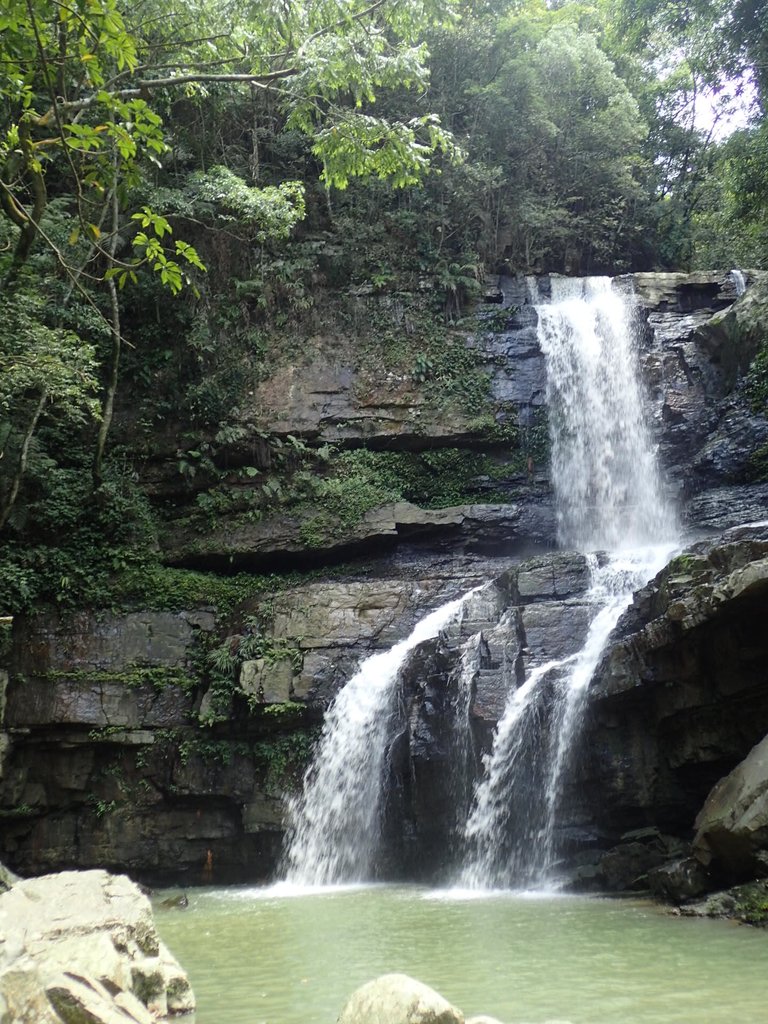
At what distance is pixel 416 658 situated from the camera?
472 inches

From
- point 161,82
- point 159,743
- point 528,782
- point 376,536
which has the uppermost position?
point 161,82

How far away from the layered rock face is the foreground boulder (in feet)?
16.7

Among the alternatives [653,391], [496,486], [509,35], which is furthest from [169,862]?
[509,35]

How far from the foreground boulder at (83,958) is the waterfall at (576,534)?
4.87 metres

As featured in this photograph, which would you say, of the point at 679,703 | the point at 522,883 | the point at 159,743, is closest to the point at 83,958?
the point at 522,883

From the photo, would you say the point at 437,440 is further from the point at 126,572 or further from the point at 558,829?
the point at 558,829

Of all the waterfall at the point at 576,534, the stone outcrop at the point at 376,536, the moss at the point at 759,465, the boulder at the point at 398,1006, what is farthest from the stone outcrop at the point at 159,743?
the boulder at the point at 398,1006

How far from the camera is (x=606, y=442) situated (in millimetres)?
16656

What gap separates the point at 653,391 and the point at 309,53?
10.5 m

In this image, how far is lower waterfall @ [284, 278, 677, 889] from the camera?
9961 mm

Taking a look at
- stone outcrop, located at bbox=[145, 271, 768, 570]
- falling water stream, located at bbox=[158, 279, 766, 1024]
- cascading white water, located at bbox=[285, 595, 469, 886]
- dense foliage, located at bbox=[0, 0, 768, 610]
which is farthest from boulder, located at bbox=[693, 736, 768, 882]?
dense foliage, located at bbox=[0, 0, 768, 610]

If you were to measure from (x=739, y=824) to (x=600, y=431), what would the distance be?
34.4ft

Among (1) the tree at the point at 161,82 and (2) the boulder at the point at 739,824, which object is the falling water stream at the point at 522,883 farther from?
(1) the tree at the point at 161,82

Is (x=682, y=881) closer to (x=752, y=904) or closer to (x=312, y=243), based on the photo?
(x=752, y=904)
